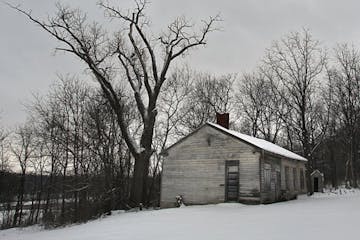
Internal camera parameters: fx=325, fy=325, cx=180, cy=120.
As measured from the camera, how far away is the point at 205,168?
18250mm

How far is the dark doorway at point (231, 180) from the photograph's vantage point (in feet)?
56.5

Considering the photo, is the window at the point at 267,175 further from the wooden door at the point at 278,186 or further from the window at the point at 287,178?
the window at the point at 287,178

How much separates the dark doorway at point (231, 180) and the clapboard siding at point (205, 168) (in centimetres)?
19

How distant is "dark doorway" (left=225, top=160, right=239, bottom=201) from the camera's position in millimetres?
17234

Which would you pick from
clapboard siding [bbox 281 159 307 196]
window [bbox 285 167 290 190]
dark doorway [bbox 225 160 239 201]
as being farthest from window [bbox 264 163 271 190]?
window [bbox 285 167 290 190]

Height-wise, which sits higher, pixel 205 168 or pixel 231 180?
pixel 205 168

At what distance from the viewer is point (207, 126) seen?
18.7 m

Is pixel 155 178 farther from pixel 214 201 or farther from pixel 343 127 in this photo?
pixel 343 127

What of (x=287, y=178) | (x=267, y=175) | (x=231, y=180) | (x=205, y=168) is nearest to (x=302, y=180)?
(x=287, y=178)

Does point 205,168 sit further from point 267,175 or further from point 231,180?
point 267,175

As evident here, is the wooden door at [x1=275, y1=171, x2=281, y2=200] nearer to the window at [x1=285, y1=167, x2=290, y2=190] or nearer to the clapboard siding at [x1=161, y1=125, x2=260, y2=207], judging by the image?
the window at [x1=285, y1=167, x2=290, y2=190]

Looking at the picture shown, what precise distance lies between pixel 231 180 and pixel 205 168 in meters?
1.65

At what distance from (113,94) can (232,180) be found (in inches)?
391

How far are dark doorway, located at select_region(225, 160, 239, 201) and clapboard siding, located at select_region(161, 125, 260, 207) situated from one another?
186 mm
